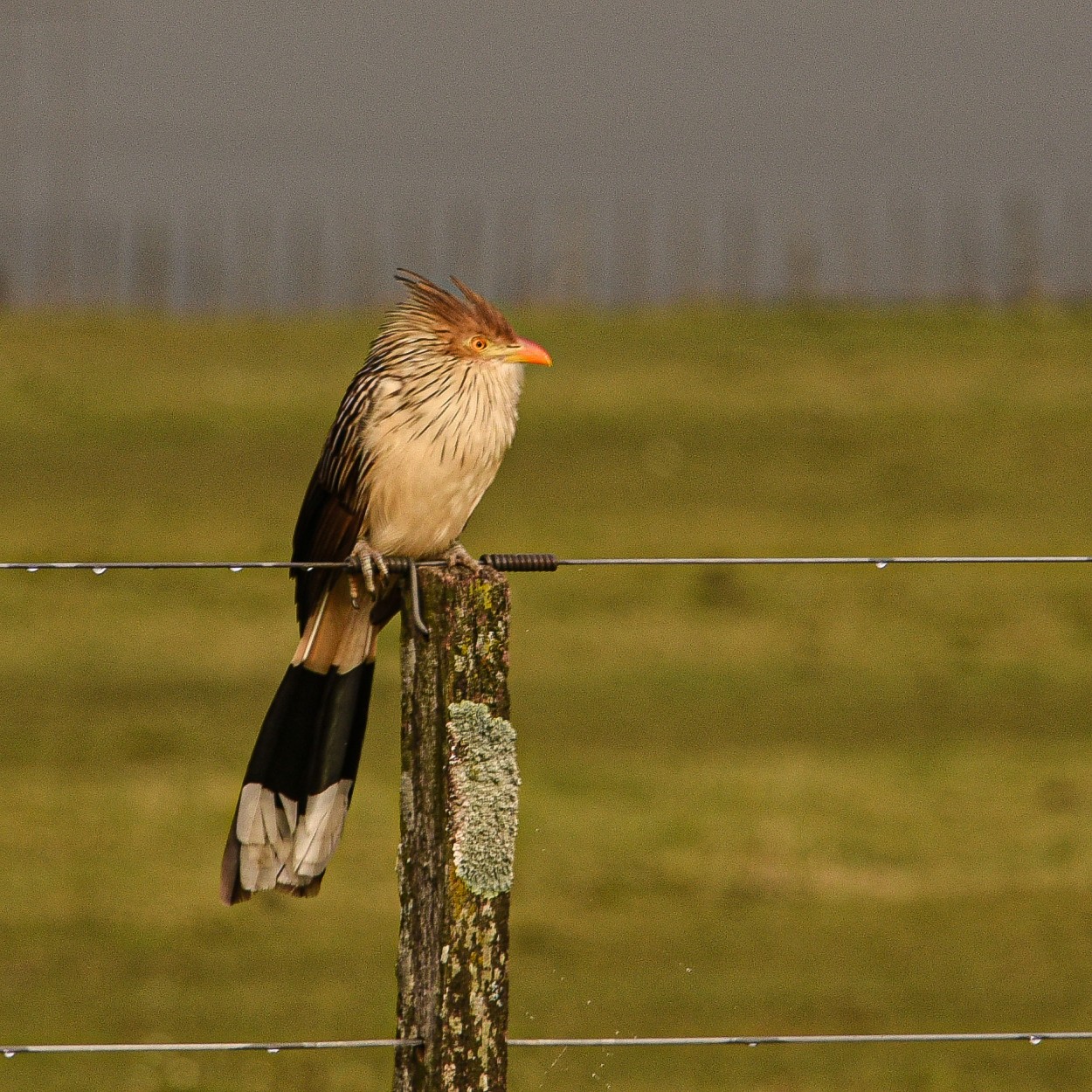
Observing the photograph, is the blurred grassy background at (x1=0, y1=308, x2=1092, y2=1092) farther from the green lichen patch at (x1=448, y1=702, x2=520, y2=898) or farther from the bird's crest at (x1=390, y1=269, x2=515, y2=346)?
the green lichen patch at (x1=448, y1=702, x2=520, y2=898)

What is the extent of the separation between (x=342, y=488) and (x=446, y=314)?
634 millimetres

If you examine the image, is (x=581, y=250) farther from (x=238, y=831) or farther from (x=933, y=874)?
(x=238, y=831)

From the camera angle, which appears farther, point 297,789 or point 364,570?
point 364,570

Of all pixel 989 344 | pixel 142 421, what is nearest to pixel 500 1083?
pixel 142 421

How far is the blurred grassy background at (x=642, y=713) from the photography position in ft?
30.6

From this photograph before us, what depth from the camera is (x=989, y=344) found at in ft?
85.3

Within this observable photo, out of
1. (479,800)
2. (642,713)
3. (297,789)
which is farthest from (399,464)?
(642,713)

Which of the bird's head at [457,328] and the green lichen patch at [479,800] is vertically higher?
the bird's head at [457,328]

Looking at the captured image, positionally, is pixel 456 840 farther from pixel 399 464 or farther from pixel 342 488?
pixel 342 488

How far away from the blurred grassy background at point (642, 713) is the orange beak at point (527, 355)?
383 cm

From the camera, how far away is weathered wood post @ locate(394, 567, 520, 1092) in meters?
3.13

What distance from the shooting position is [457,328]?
216 inches

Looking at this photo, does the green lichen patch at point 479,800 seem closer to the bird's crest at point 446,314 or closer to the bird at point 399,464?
the bird at point 399,464

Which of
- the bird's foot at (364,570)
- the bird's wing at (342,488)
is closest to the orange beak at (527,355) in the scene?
the bird's wing at (342,488)
